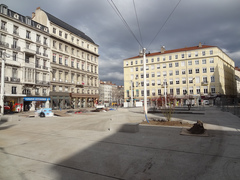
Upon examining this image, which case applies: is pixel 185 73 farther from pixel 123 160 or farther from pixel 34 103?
pixel 123 160

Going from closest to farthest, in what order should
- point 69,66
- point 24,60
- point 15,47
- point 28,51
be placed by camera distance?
1. point 15,47
2. point 24,60
3. point 28,51
4. point 69,66

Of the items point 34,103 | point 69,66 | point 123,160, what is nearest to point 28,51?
point 34,103

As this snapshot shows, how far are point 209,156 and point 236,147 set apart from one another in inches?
63.3

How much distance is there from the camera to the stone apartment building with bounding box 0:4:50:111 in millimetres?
31172

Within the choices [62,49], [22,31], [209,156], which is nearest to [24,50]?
[22,31]

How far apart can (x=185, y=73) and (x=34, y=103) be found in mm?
47877

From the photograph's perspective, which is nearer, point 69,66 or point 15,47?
point 15,47

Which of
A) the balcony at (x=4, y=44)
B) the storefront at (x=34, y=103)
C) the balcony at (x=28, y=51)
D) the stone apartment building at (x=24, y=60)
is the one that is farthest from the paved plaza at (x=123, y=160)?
the balcony at (x=28, y=51)

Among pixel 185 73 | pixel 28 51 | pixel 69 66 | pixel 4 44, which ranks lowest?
pixel 185 73

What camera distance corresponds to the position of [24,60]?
34.1m

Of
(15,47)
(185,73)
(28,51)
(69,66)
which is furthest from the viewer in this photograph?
(185,73)

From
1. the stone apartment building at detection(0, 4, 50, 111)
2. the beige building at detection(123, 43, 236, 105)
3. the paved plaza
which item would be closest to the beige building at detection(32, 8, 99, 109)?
the stone apartment building at detection(0, 4, 50, 111)

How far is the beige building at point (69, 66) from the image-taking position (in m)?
41.1

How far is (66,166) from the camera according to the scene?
4312mm
